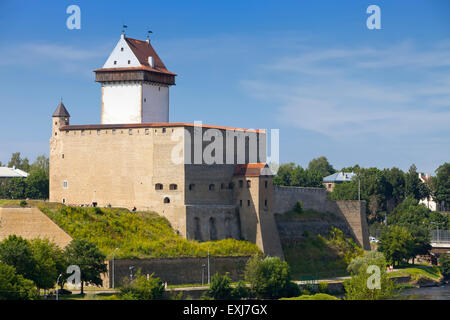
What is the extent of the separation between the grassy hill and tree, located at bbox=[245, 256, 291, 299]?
3526 mm

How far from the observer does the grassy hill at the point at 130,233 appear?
207 feet

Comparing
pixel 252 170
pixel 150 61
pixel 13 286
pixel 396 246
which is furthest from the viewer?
pixel 396 246

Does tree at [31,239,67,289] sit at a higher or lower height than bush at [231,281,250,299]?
higher

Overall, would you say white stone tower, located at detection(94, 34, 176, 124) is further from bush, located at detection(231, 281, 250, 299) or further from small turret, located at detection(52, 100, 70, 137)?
bush, located at detection(231, 281, 250, 299)

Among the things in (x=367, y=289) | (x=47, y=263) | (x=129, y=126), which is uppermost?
(x=129, y=126)

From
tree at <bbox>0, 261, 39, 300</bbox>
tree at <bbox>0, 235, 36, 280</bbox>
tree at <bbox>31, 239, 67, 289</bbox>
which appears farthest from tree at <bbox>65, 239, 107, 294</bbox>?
tree at <bbox>0, 261, 39, 300</bbox>

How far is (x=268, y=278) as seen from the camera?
64.8 m

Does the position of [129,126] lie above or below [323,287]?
above

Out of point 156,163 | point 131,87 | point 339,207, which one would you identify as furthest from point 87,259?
point 339,207

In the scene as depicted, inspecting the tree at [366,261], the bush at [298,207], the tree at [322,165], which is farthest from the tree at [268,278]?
the tree at [322,165]

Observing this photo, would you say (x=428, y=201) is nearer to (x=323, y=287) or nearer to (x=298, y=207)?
(x=298, y=207)

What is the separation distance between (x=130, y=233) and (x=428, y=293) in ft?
79.8

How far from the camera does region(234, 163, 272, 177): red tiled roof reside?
71.7 meters

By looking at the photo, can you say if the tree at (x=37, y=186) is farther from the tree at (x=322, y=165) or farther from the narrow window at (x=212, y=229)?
the tree at (x=322, y=165)
